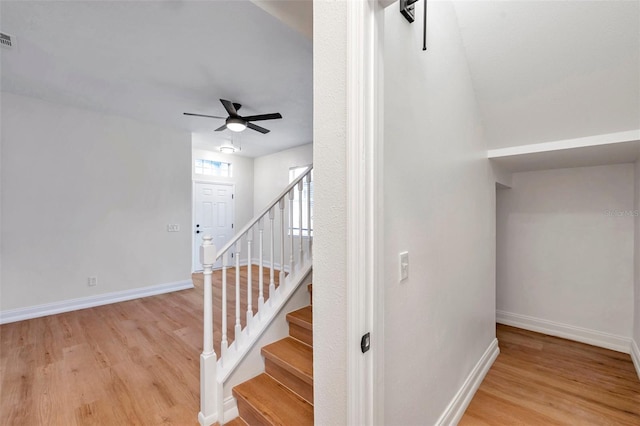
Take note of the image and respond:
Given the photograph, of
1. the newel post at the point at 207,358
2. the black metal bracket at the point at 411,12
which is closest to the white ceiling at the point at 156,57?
the black metal bracket at the point at 411,12

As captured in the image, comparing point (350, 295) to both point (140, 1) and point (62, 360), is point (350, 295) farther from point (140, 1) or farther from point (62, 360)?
point (62, 360)

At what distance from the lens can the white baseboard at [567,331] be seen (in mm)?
2619

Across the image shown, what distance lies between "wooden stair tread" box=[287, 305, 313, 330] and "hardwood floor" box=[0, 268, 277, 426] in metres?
0.84

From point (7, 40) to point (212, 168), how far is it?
386 cm

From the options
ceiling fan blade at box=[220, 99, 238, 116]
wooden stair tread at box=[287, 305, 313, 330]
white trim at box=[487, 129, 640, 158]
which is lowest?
wooden stair tread at box=[287, 305, 313, 330]

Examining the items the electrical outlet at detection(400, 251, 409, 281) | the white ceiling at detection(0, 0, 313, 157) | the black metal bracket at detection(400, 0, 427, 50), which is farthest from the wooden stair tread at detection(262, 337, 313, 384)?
the white ceiling at detection(0, 0, 313, 157)

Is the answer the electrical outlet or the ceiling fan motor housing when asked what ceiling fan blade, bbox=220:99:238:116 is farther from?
the electrical outlet

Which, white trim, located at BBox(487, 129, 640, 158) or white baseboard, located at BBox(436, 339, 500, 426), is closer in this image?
white baseboard, located at BBox(436, 339, 500, 426)

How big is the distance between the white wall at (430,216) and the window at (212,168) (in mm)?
5303

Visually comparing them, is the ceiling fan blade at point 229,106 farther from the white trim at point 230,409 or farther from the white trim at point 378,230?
the white trim at point 230,409

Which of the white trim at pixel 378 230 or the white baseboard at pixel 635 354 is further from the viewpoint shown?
the white baseboard at pixel 635 354

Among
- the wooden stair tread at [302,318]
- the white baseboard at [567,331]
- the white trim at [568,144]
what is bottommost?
the white baseboard at [567,331]

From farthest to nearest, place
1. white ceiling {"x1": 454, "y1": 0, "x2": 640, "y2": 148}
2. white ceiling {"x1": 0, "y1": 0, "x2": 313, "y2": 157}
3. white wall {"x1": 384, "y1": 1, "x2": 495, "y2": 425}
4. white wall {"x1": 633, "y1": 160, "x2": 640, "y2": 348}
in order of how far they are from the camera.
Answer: white wall {"x1": 633, "y1": 160, "x2": 640, "y2": 348} → white ceiling {"x1": 0, "y1": 0, "x2": 313, "y2": 157} → white ceiling {"x1": 454, "y1": 0, "x2": 640, "y2": 148} → white wall {"x1": 384, "y1": 1, "x2": 495, "y2": 425}

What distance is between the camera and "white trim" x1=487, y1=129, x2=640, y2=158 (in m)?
1.89
